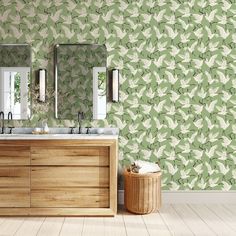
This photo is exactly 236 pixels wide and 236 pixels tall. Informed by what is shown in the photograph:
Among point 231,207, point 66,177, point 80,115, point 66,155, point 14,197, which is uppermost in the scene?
point 80,115

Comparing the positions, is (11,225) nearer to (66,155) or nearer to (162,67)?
(66,155)

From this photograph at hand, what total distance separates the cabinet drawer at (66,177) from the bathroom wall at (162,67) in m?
0.72

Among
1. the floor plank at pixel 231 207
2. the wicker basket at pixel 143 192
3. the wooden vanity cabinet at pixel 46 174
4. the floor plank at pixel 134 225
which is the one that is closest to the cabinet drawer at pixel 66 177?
the wooden vanity cabinet at pixel 46 174

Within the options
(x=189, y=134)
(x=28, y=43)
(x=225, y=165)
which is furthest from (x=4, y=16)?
(x=225, y=165)

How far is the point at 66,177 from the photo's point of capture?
4.56 metres

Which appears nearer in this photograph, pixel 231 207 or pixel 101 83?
pixel 231 207

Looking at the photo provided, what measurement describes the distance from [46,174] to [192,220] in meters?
1.56

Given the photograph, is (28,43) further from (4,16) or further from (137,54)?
(137,54)

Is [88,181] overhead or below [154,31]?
below

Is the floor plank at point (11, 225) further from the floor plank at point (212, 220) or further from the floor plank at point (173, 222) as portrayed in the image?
the floor plank at point (212, 220)

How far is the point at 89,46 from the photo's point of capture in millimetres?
5195

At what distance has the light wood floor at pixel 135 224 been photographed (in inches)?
158

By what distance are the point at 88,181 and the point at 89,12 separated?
2.00 m

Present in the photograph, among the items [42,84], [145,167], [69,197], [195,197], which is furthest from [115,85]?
[195,197]
